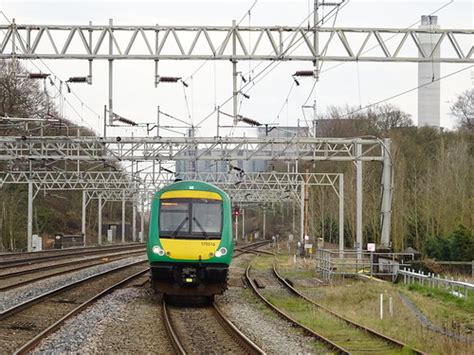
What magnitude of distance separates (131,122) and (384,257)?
43.6 feet

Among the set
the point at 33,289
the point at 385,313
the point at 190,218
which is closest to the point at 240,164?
the point at 33,289

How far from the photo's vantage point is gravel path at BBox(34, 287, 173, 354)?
44.4ft

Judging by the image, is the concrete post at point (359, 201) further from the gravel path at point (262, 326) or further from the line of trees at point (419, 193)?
the gravel path at point (262, 326)

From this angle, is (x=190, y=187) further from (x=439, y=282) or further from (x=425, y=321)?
(x=439, y=282)

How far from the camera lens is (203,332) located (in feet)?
53.0

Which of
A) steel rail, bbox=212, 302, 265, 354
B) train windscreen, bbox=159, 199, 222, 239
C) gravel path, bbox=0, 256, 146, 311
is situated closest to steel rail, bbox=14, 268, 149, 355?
gravel path, bbox=0, 256, 146, 311

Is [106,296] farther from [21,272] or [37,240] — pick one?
[37,240]

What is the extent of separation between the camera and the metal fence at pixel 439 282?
73.4 feet

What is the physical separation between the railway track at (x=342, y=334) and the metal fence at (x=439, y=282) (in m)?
4.21

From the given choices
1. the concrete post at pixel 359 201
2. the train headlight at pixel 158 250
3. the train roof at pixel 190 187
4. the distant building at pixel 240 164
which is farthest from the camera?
the distant building at pixel 240 164

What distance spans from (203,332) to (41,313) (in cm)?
412

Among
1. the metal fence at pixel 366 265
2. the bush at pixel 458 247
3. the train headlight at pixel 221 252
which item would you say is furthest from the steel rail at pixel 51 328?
the bush at pixel 458 247

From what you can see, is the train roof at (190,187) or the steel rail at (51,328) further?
the train roof at (190,187)

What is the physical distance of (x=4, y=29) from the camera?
2009cm
